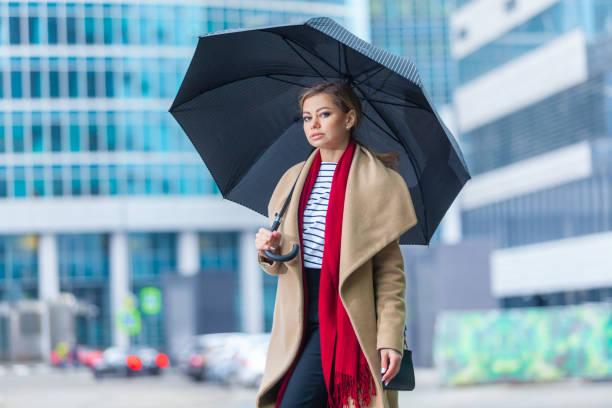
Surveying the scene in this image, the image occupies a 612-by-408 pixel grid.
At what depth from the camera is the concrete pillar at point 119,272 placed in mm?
65562

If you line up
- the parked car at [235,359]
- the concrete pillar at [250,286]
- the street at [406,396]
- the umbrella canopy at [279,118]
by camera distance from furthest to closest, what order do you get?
the concrete pillar at [250,286], the parked car at [235,359], the street at [406,396], the umbrella canopy at [279,118]

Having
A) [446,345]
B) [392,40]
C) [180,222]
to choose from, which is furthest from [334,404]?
[392,40]

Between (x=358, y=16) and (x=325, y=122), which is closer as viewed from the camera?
(x=325, y=122)

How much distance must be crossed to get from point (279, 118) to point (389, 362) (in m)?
1.50

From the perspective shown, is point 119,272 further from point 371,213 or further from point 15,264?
point 371,213

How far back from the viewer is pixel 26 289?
64938 mm

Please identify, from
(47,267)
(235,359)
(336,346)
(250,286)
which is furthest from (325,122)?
(250,286)

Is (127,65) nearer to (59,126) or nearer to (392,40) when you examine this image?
(59,126)

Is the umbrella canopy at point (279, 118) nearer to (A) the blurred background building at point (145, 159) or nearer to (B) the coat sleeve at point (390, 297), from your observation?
(B) the coat sleeve at point (390, 297)

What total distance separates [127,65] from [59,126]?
17.3 feet

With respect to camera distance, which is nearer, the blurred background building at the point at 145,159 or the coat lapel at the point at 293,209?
the coat lapel at the point at 293,209

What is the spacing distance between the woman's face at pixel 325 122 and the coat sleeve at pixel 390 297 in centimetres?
49

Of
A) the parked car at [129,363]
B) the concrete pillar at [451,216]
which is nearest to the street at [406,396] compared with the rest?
the parked car at [129,363]

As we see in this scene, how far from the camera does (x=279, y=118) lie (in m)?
5.16
